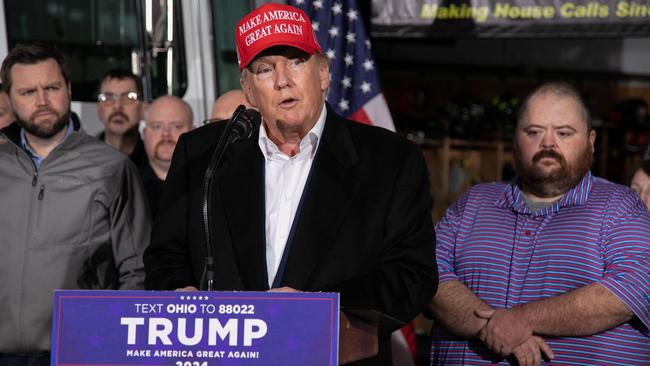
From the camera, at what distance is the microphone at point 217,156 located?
2711 millimetres

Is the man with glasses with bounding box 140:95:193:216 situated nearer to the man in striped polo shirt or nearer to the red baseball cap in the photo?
the man in striped polo shirt

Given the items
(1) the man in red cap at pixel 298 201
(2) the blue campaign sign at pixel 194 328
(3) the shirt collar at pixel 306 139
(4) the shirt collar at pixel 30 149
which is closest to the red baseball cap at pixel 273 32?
(1) the man in red cap at pixel 298 201

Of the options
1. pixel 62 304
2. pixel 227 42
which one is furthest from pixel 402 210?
pixel 227 42

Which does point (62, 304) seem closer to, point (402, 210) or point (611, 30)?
point (402, 210)

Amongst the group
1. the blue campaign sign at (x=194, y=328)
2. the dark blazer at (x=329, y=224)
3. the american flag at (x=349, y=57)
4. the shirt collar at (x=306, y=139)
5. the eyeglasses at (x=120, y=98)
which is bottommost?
the blue campaign sign at (x=194, y=328)

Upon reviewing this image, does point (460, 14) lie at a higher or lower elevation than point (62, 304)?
higher

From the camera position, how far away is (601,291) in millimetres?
3672

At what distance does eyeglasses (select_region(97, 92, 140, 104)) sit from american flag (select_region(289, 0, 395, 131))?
1057mm

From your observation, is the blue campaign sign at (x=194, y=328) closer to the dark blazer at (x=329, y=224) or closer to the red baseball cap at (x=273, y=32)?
the dark blazer at (x=329, y=224)

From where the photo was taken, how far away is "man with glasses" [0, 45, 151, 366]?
3.98 meters

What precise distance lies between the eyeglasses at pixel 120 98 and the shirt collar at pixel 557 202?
103 inches

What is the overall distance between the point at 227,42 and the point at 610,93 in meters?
9.96

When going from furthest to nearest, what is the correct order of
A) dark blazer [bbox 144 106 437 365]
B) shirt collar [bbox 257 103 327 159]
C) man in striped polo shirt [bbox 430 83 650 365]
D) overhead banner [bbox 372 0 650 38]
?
1. overhead banner [bbox 372 0 650 38]
2. man in striped polo shirt [bbox 430 83 650 365]
3. shirt collar [bbox 257 103 327 159]
4. dark blazer [bbox 144 106 437 365]

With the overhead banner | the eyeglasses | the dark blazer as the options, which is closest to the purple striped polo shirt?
the dark blazer
